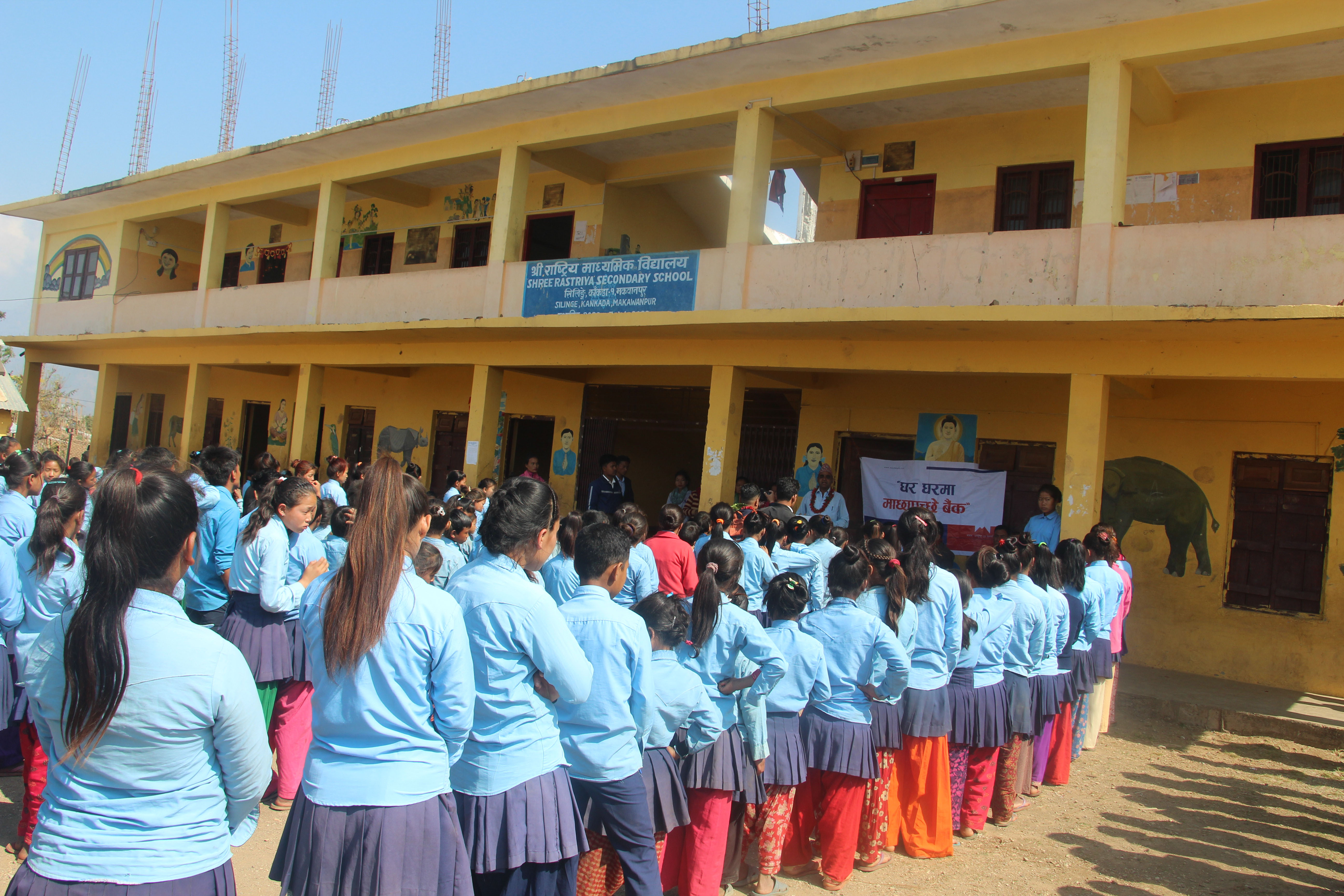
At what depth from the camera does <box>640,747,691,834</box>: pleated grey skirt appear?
3.35 meters

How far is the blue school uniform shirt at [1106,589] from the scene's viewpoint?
6.19m

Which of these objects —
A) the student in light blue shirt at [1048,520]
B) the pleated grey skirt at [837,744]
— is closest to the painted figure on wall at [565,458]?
the student in light blue shirt at [1048,520]

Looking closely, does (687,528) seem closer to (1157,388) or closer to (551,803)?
(551,803)

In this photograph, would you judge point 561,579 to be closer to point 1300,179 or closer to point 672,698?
point 672,698

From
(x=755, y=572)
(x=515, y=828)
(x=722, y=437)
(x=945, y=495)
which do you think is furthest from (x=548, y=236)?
(x=515, y=828)

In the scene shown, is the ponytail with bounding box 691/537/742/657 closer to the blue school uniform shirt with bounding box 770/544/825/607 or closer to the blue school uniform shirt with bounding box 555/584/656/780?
the blue school uniform shirt with bounding box 555/584/656/780

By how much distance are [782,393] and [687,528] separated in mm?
5889

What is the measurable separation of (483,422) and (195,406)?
21.8 feet

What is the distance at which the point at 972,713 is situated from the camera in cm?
491

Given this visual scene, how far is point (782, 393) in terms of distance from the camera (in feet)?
39.9

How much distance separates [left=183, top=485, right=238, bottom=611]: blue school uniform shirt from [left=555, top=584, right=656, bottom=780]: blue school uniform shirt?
253 cm

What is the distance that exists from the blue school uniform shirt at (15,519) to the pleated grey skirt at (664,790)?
3.23m

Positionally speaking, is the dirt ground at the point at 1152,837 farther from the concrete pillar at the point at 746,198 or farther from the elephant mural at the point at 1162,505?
the concrete pillar at the point at 746,198

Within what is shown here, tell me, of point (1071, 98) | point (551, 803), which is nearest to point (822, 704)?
point (551, 803)
